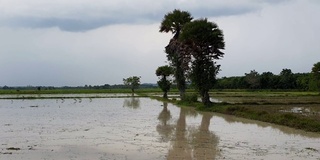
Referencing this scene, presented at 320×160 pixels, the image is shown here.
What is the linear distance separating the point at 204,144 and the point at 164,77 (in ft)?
127

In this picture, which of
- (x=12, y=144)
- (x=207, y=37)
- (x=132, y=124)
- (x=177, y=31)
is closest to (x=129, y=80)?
(x=177, y=31)

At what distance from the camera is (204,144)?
13.6m

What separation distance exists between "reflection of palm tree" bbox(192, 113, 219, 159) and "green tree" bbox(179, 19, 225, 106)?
13.6 m

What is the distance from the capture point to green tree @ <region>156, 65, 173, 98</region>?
50.5 m

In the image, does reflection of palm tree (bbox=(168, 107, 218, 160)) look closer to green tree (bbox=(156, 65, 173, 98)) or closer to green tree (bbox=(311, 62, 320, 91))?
green tree (bbox=(156, 65, 173, 98))

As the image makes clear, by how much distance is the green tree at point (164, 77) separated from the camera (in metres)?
50.5

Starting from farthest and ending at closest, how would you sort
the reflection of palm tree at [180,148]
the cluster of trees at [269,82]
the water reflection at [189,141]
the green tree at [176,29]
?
the cluster of trees at [269,82]
the green tree at [176,29]
the water reflection at [189,141]
the reflection of palm tree at [180,148]

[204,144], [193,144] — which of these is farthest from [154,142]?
[204,144]

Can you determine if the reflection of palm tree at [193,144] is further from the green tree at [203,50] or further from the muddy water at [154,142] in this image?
the green tree at [203,50]

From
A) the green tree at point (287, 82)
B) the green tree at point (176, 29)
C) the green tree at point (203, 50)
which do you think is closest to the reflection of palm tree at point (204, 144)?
the green tree at point (203, 50)

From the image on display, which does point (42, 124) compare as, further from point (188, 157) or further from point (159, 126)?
point (188, 157)

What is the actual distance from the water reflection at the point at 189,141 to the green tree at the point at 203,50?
461 inches

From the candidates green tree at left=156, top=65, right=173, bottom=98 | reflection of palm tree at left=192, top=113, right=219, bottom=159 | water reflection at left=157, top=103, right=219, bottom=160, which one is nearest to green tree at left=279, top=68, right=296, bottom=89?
green tree at left=156, top=65, right=173, bottom=98

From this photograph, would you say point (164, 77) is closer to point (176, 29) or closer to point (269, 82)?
point (176, 29)
